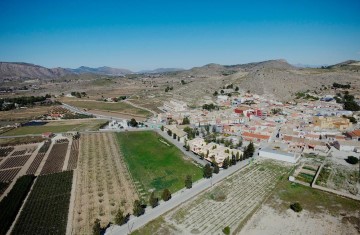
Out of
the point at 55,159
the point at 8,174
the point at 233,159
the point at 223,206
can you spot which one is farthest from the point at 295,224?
the point at 8,174

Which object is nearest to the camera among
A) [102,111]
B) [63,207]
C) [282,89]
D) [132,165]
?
[63,207]

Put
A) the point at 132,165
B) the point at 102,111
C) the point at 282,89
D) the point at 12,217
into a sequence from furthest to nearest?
the point at 282,89 < the point at 102,111 < the point at 132,165 < the point at 12,217

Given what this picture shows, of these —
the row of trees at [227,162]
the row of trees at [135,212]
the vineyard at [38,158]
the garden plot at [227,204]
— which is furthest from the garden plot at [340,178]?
the vineyard at [38,158]

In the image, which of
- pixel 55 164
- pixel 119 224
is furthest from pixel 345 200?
pixel 55 164

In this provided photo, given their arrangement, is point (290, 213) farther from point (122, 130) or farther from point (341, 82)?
point (341, 82)

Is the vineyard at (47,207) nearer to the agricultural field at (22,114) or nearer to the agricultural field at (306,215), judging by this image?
the agricultural field at (306,215)

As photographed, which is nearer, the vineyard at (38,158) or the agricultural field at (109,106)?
the vineyard at (38,158)
